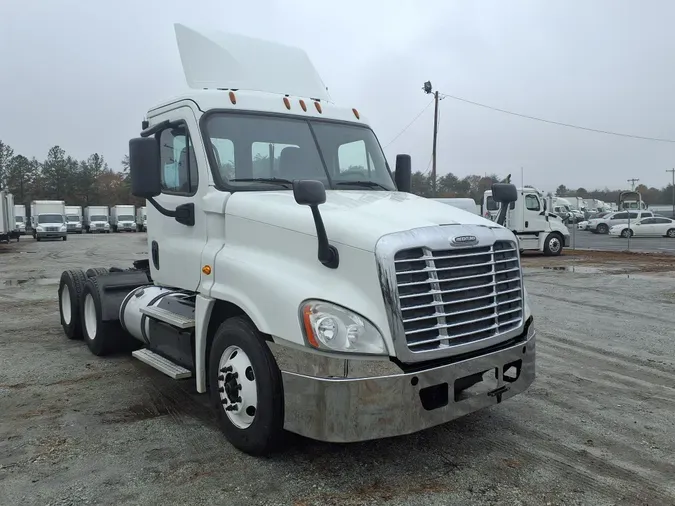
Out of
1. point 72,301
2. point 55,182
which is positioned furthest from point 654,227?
point 55,182

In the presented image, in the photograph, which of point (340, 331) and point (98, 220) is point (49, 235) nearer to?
point (98, 220)

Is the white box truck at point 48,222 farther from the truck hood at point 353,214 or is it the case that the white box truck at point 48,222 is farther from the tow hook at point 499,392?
the tow hook at point 499,392

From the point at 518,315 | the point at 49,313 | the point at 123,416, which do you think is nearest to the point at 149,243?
the point at 123,416

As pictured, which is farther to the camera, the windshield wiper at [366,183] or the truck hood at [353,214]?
the windshield wiper at [366,183]

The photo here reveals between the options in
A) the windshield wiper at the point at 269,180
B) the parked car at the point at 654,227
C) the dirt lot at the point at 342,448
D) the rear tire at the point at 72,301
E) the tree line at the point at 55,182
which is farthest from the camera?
the tree line at the point at 55,182

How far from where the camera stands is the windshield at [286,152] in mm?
4852

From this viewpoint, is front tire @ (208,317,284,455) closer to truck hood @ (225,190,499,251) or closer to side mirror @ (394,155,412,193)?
truck hood @ (225,190,499,251)

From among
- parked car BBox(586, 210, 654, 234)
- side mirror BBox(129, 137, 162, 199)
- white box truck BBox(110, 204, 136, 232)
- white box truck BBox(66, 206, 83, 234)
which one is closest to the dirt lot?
side mirror BBox(129, 137, 162, 199)

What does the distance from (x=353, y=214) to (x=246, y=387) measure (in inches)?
57.0

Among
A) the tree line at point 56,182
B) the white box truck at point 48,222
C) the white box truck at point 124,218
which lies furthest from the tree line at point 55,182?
the white box truck at point 48,222

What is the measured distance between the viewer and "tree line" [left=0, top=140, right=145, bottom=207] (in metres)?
83.8

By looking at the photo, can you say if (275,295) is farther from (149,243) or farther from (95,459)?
(149,243)

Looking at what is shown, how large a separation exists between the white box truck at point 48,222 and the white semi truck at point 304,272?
4070 centimetres

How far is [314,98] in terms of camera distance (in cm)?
584
